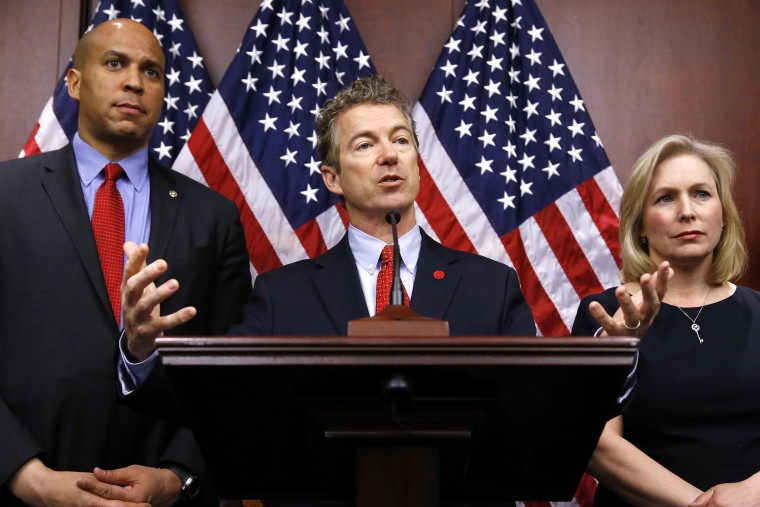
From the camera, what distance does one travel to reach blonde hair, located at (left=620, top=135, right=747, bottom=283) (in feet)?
9.10

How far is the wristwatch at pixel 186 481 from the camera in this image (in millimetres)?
2363

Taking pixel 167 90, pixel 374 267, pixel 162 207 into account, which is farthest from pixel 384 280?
pixel 167 90

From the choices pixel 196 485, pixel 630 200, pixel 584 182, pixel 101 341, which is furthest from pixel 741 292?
pixel 101 341

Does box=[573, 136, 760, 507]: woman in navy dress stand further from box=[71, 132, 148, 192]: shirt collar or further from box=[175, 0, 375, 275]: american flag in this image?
box=[71, 132, 148, 192]: shirt collar

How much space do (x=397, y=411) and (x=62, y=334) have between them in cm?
131

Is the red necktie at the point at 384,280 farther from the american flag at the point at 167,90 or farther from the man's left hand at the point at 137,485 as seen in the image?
the american flag at the point at 167,90

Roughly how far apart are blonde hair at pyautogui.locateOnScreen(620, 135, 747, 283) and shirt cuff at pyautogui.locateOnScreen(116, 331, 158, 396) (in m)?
1.49

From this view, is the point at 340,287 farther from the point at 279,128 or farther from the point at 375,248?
the point at 279,128

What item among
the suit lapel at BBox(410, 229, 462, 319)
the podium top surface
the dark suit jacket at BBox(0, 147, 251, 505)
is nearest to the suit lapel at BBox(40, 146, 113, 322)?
the dark suit jacket at BBox(0, 147, 251, 505)

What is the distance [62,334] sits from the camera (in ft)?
7.85

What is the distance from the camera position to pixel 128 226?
2629 mm

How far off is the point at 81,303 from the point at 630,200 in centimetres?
160

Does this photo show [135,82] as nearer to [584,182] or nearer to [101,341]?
[101,341]

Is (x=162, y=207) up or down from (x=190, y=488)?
up
